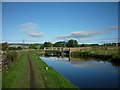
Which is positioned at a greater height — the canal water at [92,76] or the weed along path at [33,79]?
the weed along path at [33,79]

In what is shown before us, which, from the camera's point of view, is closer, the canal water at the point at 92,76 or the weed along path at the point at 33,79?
the weed along path at the point at 33,79

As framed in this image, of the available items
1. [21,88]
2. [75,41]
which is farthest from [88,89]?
[75,41]

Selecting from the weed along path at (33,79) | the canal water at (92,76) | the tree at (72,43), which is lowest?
the canal water at (92,76)

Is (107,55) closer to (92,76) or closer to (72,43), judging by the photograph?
(92,76)

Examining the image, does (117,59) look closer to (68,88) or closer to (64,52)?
(68,88)

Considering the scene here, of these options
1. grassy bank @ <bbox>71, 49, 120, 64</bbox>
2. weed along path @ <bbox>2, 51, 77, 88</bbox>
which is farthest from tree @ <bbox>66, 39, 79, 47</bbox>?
weed along path @ <bbox>2, 51, 77, 88</bbox>

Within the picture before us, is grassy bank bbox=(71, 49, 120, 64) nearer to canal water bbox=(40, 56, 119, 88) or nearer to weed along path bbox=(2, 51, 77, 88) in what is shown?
canal water bbox=(40, 56, 119, 88)

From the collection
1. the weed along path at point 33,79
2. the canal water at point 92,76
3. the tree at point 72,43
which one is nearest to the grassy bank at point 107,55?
the canal water at point 92,76

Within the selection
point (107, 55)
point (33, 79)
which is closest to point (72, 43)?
point (107, 55)

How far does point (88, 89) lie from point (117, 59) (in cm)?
1944

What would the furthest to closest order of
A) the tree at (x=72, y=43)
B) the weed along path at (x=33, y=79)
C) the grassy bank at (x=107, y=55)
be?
the tree at (x=72, y=43)
the grassy bank at (x=107, y=55)
the weed along path at (x=33, y=79)

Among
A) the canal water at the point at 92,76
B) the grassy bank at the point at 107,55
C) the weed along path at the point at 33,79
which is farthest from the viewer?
the grassy bank at the point at 107,55

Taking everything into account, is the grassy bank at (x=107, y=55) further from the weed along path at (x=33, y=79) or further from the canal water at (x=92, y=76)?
the weed along path at (x=33, y=79)

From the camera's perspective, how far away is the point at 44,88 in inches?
365
